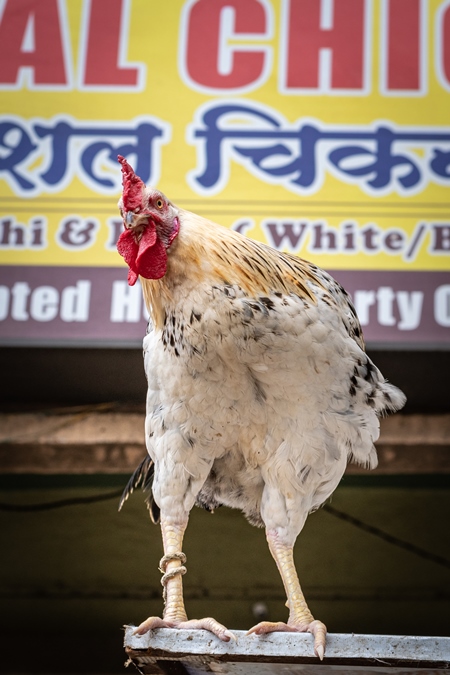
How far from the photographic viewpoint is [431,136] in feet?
18.0

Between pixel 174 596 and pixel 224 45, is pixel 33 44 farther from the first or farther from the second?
pixel 174 596

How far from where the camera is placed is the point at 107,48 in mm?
5766

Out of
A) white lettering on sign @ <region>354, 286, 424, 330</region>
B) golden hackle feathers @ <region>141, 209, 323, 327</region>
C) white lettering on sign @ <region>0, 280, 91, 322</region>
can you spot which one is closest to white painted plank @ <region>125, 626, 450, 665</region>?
golden hackle feathers @ <region>141, 209, 323, 327</region>

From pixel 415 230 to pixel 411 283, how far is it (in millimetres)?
309

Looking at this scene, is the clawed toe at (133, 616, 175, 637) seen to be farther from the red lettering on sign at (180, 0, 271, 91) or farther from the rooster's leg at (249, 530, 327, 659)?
the red lettering on sign at (180, 0, 271, 91)

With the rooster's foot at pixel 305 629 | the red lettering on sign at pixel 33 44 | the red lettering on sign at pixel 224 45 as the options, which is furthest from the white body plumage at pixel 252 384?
the red lettering on sign at pixel 33 44

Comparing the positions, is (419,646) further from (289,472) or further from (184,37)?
(184,37)

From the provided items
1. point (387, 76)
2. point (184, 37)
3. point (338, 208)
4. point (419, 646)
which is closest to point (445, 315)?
point (338, 208)

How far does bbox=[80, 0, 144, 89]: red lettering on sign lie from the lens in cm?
569

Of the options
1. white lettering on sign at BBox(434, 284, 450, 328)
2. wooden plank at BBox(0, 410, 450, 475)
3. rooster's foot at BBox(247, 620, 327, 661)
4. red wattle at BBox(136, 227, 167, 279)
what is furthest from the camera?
wooden plank at BBox(0, 410, 450, 475)

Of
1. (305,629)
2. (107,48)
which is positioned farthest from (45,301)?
(305,629)

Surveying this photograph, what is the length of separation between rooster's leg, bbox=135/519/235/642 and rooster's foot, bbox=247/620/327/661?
0.09 m

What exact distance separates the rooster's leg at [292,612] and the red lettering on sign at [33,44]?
11.7ft

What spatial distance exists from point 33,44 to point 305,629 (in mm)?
4154
